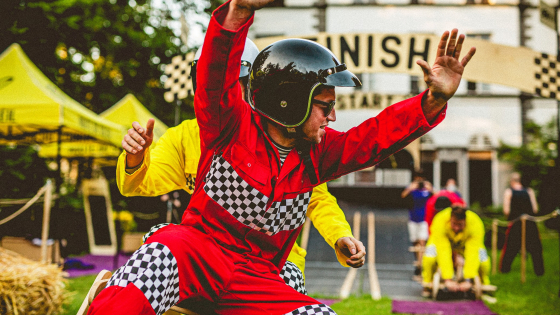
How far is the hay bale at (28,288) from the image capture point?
466cm

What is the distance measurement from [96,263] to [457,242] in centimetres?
795

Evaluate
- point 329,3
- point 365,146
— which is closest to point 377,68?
point 365,146

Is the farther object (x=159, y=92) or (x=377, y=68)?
(x=159, y=92)

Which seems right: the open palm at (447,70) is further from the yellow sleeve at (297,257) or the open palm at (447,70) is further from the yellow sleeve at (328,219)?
the yellow sleeve at (297,257)

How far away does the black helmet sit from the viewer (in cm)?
199

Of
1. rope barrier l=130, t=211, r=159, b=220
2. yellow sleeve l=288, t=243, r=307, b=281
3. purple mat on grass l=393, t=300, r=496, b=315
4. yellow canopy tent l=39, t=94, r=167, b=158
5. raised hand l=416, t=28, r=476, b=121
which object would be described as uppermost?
yellow canopy tent l=39, t=94, r=167, b=158

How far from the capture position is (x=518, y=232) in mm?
10453

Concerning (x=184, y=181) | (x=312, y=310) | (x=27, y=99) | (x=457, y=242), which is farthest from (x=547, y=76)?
(x=27, y=99)

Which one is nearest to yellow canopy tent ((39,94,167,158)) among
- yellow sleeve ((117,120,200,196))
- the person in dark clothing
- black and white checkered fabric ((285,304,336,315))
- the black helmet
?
the person in dark clothing

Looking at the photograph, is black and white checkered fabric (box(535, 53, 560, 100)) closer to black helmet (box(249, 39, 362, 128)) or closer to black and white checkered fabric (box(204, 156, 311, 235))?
black helmet (box(249, 39, 362, 128))

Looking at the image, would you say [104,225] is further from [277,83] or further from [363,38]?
[277,83]

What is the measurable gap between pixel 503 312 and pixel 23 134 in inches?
344

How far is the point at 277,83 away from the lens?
202 centimetres

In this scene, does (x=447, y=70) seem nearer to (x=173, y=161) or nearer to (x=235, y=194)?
(x=235, y=194)
